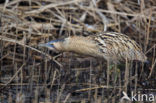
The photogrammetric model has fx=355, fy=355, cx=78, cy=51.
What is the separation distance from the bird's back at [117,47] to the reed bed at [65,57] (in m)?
0.13

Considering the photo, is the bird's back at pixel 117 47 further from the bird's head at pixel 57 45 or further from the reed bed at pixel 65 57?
the bird's head at pixel 57 45

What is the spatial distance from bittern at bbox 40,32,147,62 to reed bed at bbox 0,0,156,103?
15 cm

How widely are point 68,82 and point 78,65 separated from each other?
80 centimetres

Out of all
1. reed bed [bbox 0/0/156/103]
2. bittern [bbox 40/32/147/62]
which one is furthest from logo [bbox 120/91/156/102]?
bittern [bbox 40/32/147/62]

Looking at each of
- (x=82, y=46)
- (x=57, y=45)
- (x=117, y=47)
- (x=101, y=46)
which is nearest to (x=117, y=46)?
(x=117, y=47)

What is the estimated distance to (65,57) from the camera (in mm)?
4504

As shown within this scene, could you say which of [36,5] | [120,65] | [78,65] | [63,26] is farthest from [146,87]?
[36,5]

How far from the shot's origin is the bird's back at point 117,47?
3875 millimetres

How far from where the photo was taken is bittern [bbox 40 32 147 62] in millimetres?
3814

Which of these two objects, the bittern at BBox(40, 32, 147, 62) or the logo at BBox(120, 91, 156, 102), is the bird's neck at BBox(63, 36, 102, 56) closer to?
the bittern at BBox(40, 32, 147, 62)

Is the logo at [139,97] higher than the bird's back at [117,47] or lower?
lower

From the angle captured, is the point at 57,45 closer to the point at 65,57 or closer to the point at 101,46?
the point at 101,46

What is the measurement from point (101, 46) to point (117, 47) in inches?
7.7

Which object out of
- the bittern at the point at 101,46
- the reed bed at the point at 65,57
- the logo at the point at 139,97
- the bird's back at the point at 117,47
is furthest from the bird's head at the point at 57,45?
the logo at the point at 139,97
